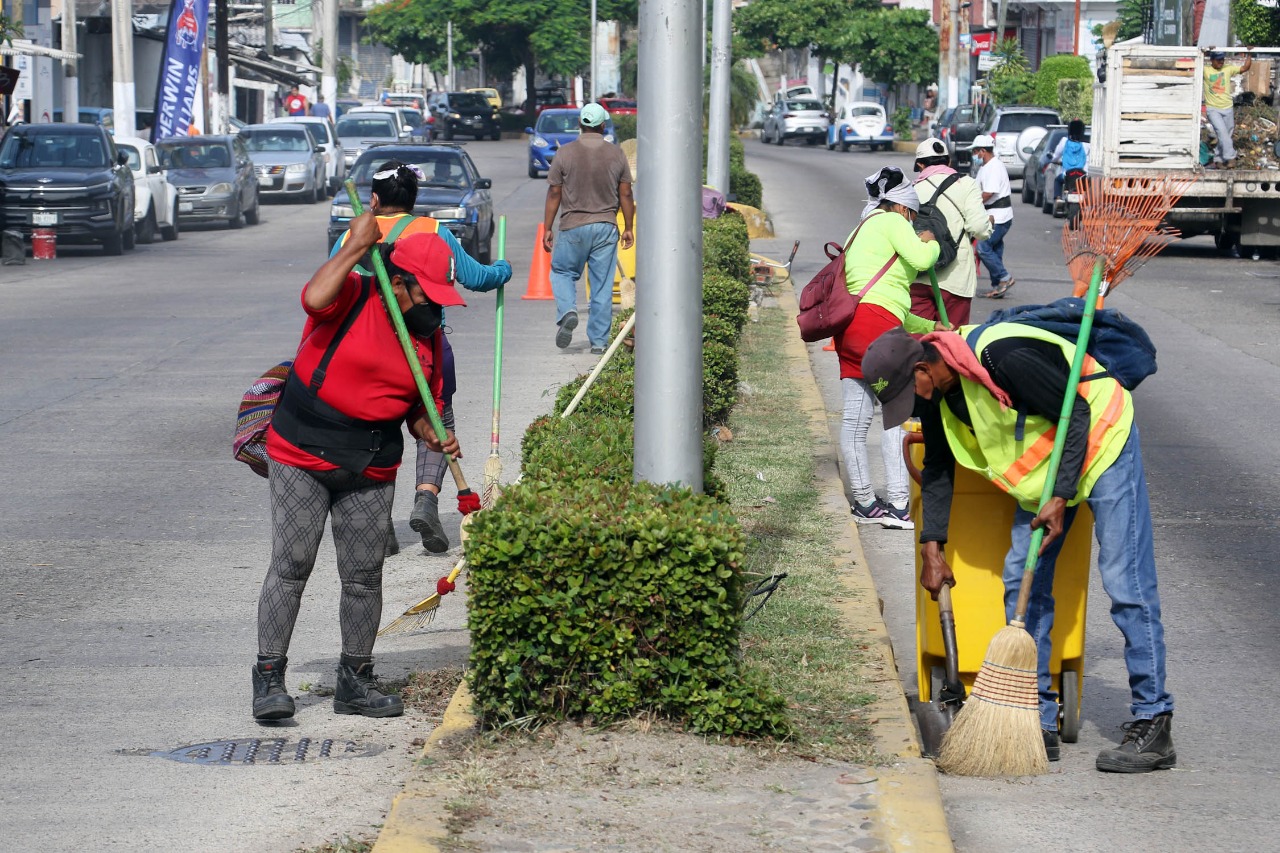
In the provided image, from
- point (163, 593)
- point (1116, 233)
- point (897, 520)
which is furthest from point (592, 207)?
point (1116, 233)

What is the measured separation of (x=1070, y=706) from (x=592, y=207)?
844 centimetres

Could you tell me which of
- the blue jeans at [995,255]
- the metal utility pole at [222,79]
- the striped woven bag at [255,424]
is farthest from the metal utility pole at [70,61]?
the striped woven bag at [255,424]

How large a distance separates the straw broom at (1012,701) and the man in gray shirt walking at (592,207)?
835cm

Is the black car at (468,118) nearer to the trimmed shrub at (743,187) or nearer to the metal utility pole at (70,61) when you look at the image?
the metal utility pole at (70,61)

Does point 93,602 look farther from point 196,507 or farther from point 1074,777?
point 1074,777

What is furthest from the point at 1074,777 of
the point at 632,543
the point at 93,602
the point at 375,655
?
the point at 93,602

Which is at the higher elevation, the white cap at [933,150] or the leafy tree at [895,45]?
the leafy tree at [895,45]

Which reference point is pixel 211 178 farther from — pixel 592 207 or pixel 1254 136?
pixel 592 207

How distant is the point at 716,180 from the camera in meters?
21.6

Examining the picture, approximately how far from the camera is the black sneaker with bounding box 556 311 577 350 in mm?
13609

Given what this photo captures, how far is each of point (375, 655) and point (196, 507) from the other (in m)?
2.89

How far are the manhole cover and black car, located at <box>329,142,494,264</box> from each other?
15.5 metres

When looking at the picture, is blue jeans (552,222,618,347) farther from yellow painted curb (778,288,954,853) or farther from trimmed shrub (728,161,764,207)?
trimmed shrub (728,161,764,207)

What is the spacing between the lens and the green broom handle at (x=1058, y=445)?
492cm
